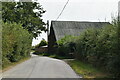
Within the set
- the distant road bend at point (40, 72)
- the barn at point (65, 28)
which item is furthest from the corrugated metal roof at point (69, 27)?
the distant road bend at point (40, 72)

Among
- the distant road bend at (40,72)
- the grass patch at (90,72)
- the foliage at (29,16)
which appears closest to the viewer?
the distant road bend at (40,72)

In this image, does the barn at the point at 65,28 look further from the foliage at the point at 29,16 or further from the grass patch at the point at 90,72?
the grass patch at the point at 90,72

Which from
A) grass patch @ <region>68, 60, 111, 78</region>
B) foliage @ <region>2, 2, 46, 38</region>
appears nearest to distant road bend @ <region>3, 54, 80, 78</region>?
grass patch @ <region>68, 60, 111, 78</region>

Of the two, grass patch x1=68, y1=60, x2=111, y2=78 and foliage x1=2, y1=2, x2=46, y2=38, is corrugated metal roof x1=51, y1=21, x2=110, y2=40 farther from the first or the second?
grass patch x1=68, y1=60, x2=111, y2=78

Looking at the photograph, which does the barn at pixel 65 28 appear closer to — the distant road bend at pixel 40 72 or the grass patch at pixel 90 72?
the distant road bend at pixel 40 72

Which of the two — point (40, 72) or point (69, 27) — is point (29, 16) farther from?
point (40, 72)

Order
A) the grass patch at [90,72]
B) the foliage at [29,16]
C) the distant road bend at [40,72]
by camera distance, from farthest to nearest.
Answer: the foliage at [29,16]
the grass patch at [90,72]
the distant road bend at [40,72]

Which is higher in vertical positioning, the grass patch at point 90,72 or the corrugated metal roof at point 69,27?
the corrugated metal roof at point 69,27

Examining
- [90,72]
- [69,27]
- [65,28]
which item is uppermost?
[69,27]

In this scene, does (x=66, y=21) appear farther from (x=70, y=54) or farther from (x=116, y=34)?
(x=116, y=34)

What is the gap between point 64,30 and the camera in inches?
2327

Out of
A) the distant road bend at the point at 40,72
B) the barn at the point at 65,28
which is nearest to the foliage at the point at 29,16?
the barn at the point at 65,28

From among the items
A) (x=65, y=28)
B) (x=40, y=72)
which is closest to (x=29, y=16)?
(x=65, y=28)

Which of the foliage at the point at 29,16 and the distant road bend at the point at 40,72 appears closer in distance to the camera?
the distant road bend at the point at 40,72
